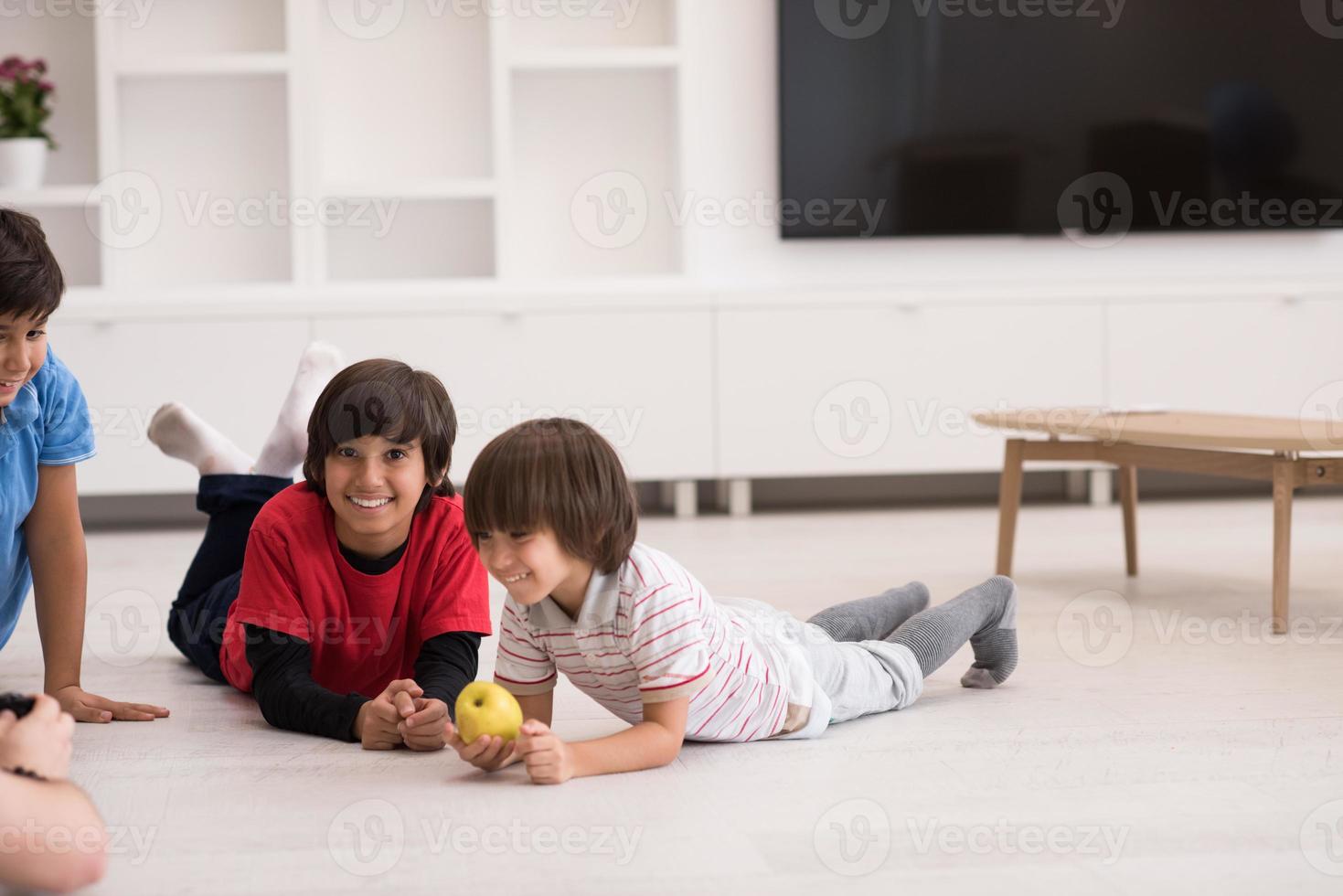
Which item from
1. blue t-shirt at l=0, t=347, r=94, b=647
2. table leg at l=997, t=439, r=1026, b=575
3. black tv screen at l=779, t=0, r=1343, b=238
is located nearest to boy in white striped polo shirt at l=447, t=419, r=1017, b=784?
blue t-shirt at l=0, t=347, r=94, b=647

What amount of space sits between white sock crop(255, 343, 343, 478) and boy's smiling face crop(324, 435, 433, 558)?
1.16 ft

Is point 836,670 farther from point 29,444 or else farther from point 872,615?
point 29,444

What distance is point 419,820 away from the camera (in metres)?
1.26

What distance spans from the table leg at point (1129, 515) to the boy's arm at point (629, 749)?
1.49 m

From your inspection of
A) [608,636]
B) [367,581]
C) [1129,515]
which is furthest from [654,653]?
[1129,515]

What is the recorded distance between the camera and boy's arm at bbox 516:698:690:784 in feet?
4.46

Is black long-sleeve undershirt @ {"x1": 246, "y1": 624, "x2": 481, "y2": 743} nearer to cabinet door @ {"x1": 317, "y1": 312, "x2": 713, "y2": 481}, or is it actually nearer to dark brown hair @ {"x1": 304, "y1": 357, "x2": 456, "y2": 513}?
dark brown hair @ {"x1": 304, "y1": 357, "x2": 456, "y2": 513}

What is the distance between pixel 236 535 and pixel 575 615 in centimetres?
76

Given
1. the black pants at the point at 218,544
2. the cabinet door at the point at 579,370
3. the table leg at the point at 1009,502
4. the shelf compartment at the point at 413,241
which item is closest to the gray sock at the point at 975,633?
the table leg at the point at 1009,502

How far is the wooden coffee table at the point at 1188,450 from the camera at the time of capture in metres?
2.08

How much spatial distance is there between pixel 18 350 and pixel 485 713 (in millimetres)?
600

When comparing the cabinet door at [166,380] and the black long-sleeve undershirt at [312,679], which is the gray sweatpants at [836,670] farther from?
the cabinet door at [166,380]

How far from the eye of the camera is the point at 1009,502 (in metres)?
2.57

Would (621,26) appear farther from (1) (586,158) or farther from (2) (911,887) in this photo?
(2) (911,887)
